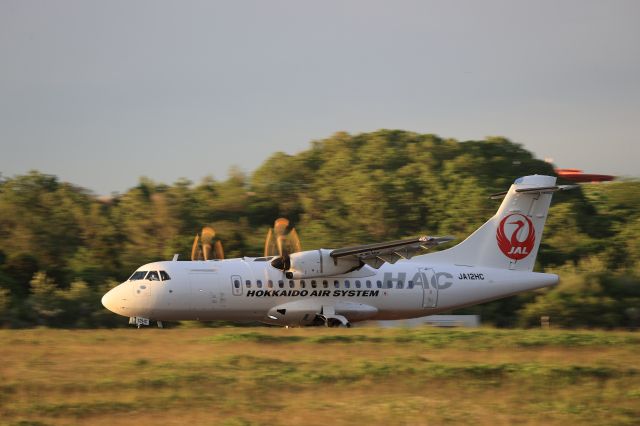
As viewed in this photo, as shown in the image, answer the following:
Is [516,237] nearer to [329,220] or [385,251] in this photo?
[385,251]

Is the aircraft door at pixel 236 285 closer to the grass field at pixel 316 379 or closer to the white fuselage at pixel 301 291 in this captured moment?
the white fuselage at pixel 301 291

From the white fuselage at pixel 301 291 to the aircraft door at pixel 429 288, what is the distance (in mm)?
22

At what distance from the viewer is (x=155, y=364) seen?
15195 millimetres

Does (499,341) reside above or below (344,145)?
below

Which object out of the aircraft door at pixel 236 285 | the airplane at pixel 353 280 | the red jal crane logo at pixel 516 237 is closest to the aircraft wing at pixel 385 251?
the airplane at pixel 353 280

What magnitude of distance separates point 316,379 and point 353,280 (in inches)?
378

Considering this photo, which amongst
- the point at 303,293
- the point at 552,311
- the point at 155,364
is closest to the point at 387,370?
the point at 155,364

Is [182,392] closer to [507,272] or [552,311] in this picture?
[507,272]

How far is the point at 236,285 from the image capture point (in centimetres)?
2267

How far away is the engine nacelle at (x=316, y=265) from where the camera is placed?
75.2ft

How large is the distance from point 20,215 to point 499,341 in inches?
1108

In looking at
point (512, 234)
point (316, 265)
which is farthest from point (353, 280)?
point (512, 234)

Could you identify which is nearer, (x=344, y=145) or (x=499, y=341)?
(x=499, y=341)

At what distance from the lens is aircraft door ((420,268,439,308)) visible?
2428 cm
